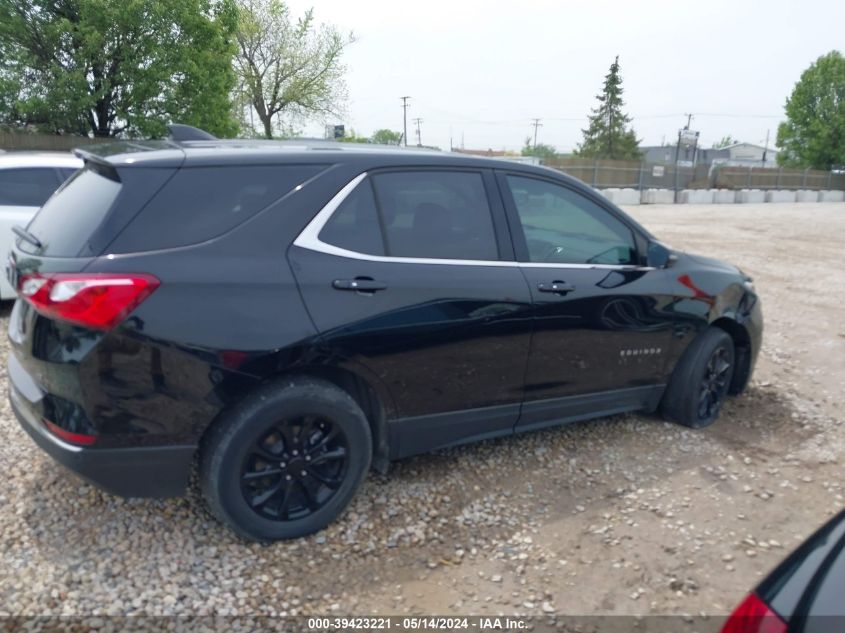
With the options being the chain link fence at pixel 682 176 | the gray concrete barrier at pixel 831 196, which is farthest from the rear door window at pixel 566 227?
the gray concrete barrier at pixel 831 196

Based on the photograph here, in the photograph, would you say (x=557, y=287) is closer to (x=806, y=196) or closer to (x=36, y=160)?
(x=36, y=160)

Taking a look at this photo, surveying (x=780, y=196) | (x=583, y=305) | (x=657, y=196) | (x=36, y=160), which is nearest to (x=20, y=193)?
(x=36, y=160)

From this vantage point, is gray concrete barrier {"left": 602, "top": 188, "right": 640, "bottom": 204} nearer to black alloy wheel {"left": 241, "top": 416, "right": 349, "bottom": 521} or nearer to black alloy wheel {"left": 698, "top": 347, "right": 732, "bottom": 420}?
black alloy wheel {"left": 698, "top": 347, "right": 732, "bottom": 420}

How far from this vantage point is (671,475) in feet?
13.3

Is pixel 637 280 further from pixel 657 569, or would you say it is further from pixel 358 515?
pixel 358 515

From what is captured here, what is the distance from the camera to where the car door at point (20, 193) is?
6457mm

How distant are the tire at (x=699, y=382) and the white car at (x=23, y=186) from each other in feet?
18.8

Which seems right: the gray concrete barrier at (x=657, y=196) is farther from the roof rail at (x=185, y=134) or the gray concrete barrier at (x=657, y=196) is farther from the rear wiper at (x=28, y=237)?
the rear wiper at (x=28, y=237)

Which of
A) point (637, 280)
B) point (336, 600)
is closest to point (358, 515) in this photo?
point (336, 600)

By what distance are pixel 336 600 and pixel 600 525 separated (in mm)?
1405

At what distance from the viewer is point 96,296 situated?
2645mm

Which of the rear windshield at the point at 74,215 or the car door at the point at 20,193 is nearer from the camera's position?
the rear windshield at the point at 74,215

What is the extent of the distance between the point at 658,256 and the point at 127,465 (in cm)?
322

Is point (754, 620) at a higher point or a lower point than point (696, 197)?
higher
